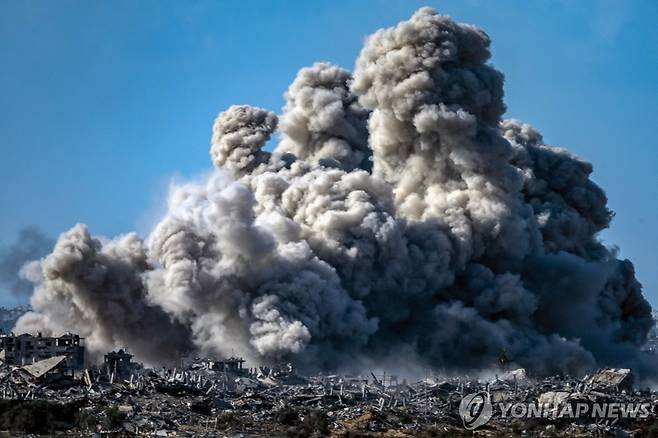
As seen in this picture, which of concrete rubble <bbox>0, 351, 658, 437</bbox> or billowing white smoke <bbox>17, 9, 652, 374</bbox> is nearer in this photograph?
concrete rubble <bbox>0, 351, 658, 437</bbox>

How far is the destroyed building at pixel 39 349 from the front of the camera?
3120 inches

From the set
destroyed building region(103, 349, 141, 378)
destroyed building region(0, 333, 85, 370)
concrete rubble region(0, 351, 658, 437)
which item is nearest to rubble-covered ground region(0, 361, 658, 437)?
concrete rubble region(0, 351, 658, 437)

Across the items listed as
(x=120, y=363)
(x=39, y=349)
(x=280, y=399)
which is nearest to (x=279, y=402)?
(x=280, y=399)

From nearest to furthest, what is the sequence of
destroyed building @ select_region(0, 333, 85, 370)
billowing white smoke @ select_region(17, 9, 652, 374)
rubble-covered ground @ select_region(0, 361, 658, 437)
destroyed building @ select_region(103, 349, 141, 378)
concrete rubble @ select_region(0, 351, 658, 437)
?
rubble-covered ground @ select_region(0, 361, 658, 437)
concrete rubble @ select_region(0, 351, 658, 437)
destroyed building @ select_region(103, 349, 141, 378)
destroyed building @ select_region(0, 333, 85, 370)
billowing white smoke @ select_region(17, 9, 652, 374)

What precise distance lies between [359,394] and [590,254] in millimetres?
33574

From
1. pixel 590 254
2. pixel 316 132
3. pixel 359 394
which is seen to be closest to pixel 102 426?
pixel 359 394

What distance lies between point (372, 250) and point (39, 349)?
1968 centimetres

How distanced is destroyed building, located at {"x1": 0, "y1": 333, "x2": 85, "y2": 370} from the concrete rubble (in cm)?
181

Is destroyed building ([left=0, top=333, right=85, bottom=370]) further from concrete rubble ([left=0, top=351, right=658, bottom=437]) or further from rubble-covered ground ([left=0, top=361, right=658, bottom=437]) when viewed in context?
rubble-covered ground ([left=0, top=361, right=658, bottom=437])

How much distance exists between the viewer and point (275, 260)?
8400cm

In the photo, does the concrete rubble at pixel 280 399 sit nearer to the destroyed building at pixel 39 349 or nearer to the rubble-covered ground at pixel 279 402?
the rubble-covered ground at pixel 279 402

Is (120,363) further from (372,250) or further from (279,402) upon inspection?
(372,250)

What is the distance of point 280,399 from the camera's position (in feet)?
227

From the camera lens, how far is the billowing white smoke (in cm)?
8350
